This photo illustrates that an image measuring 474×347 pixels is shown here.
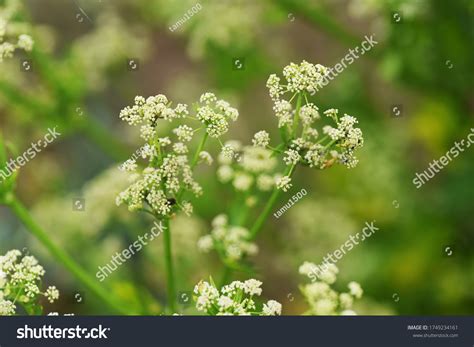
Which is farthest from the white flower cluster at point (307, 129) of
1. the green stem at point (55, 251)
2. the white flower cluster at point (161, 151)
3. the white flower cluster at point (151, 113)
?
the green stem at point (55, 251)

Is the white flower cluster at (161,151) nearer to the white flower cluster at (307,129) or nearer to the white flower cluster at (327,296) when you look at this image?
the white flower cluster at (307,129)

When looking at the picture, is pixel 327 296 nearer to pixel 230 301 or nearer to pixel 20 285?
pixel 230 301

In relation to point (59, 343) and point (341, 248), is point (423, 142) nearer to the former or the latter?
point (341, 248)

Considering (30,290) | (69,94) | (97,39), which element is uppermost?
(97,39)

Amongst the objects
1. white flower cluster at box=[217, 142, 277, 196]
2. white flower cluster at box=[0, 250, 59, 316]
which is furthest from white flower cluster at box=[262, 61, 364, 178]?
white flower cluster at box=[0, 250, 59, 316]

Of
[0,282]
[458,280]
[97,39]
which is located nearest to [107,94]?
[97,39]

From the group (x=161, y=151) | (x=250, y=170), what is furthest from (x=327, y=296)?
(x=161, y=151)
